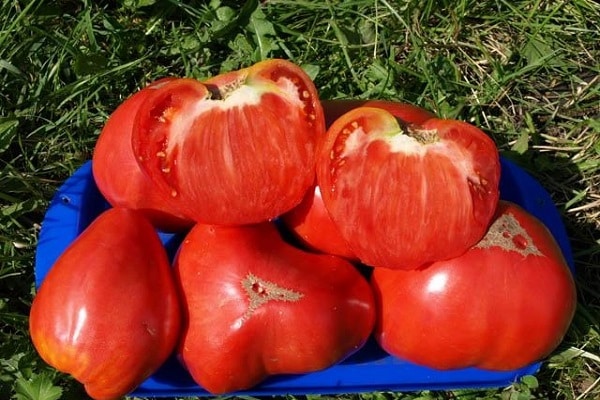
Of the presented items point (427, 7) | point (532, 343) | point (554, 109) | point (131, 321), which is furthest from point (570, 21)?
point (131, 321)

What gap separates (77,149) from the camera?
1799 mm

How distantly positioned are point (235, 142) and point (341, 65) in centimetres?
79

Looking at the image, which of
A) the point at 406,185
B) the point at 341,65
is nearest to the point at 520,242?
the point at 406,185

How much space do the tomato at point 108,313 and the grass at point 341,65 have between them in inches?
21.6

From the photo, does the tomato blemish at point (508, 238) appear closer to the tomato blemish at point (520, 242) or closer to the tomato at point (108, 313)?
the tomato blemish at point (520, 242)

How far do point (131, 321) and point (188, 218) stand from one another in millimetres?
210

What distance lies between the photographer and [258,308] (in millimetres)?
1174

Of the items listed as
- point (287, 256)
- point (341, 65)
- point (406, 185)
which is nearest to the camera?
point (406, 185)

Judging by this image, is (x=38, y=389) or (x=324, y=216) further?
(x=38, y=389)

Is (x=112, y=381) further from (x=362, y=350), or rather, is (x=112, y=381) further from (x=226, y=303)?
(x=362, y=350)

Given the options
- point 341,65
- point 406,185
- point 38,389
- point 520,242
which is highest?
point 406,185

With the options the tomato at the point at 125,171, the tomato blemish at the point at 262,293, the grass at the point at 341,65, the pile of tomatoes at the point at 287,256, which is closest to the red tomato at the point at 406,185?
the pile of tomatoes at the point at 287,256

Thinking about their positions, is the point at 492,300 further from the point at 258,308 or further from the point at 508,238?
the point at 258,308

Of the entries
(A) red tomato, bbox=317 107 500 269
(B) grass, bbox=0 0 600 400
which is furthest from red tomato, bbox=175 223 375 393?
(B) grass, bbox=0 0 600 400
